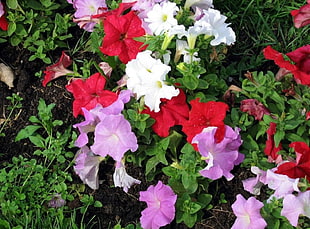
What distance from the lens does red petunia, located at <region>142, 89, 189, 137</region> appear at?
2.63 m

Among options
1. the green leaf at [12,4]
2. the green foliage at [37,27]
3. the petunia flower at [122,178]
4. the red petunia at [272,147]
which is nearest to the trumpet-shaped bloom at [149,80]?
the petunia flower at [122,178]

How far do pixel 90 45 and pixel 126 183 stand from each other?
0.81 m

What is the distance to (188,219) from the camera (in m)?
2.62

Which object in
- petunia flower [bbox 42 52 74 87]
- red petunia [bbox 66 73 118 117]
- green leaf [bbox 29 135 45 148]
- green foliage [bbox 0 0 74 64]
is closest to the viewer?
red petunia [bbox 66 73 118 117]

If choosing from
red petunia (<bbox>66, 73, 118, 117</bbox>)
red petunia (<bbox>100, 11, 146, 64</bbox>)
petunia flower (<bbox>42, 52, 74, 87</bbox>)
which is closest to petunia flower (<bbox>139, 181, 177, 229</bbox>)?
red petunia (<bbox>66, 73, 118, 117</bbox>)

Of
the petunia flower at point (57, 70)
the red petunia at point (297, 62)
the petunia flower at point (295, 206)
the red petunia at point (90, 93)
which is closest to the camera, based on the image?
the petunia flower at point (295, 206)

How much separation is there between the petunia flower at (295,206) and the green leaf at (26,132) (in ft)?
3.95

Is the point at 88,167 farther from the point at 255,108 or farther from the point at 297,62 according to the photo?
the point at 297,62

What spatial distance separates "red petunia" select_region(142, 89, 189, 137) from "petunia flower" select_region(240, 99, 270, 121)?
0.24 metres

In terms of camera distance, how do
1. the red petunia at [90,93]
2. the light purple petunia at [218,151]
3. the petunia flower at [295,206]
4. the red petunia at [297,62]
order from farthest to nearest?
1. the red petunia at [90,93]
2. the red petunia at [297,62]
3. the light purple petunia at [218,151]
4. the petunia flower at [295,206]

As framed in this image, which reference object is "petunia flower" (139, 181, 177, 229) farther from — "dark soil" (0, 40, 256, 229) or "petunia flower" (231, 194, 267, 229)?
"petunia flower" (231, 194, 267, 229)

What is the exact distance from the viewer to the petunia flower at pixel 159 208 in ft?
8.46

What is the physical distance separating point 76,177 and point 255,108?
2.81ft

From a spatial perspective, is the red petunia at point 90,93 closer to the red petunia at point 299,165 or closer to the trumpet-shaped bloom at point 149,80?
the trumpet-shaped bloom at point 149,80
